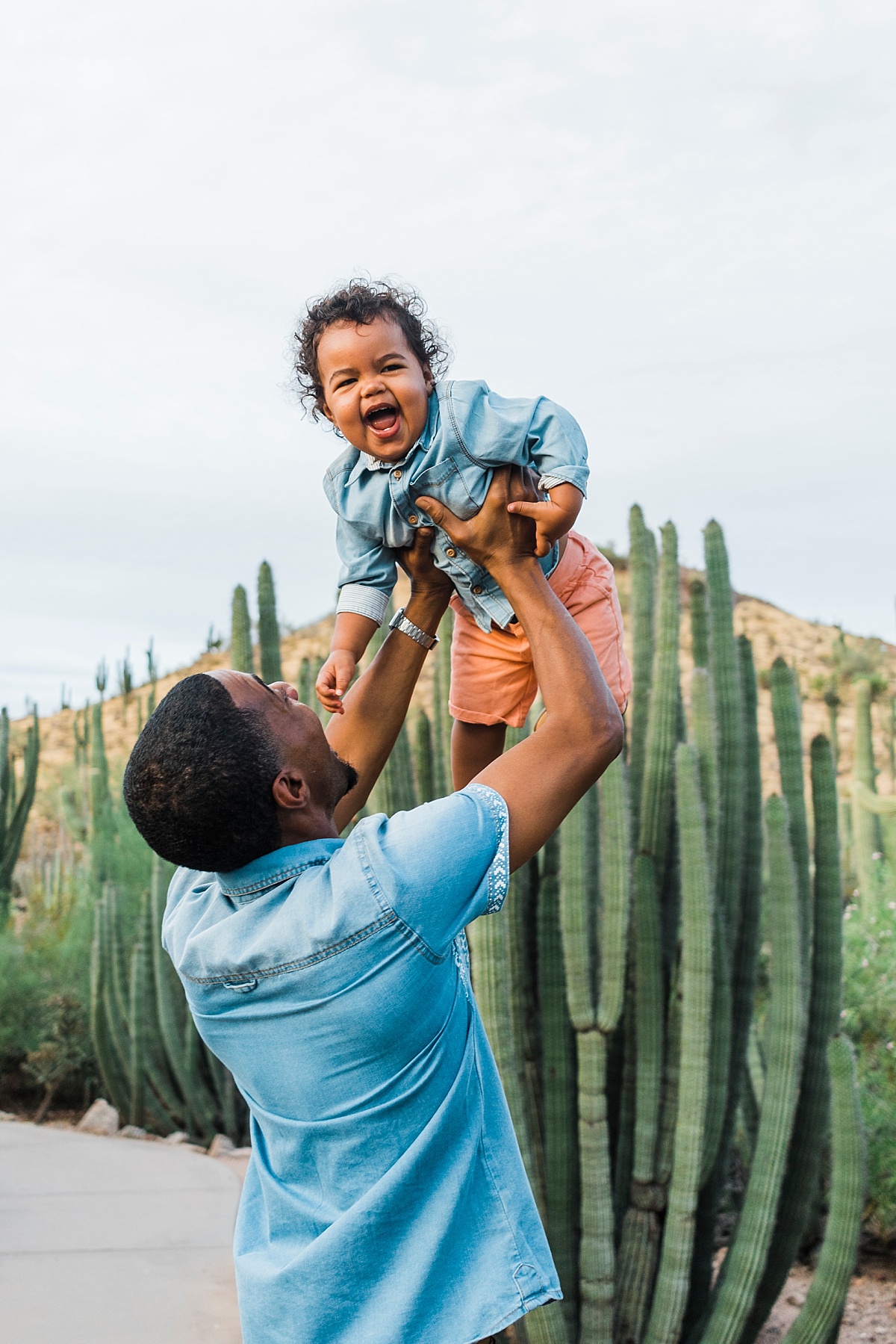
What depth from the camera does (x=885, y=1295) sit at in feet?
18.8

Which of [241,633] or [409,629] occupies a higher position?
[241,633]

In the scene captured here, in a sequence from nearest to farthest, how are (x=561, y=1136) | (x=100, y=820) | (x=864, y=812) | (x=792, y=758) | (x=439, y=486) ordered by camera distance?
(x=439, y=486) → (x=561, y=1136) → (x=792, y=758) → (x=100, y=820) → (x=864, y=812)

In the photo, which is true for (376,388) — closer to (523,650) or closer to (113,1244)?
(523,650)

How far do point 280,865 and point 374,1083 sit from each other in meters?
0.35

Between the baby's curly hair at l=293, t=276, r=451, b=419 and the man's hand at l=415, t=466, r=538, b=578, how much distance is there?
0.31 m

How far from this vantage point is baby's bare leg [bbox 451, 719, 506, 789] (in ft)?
7.82

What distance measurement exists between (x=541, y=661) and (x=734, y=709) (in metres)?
2.63

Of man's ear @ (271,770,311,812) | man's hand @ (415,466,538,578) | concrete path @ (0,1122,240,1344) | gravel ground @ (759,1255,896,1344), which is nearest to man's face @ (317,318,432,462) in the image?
man's hand @ (415,466,538,578)

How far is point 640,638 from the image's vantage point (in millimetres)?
4867

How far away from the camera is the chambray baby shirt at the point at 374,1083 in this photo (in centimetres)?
166

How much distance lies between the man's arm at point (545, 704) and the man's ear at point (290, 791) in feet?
0.88

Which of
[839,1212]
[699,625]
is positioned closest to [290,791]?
[839,1212]

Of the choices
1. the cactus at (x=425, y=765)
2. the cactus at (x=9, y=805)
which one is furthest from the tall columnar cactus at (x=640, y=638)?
the cactus at (x=9, y=805)

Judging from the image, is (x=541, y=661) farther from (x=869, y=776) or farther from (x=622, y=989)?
(x=869, y=776)
